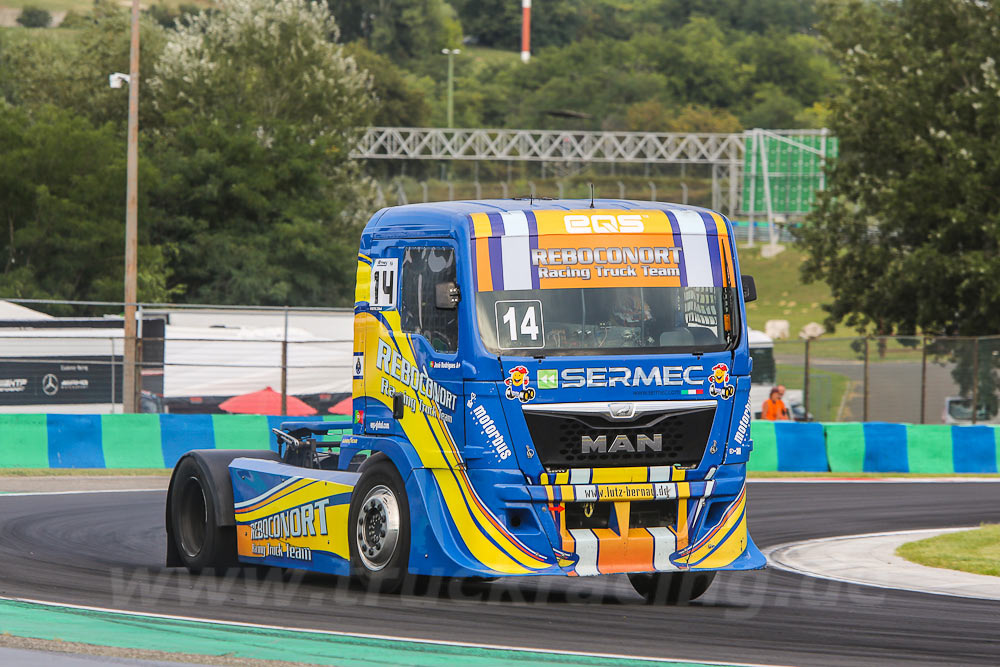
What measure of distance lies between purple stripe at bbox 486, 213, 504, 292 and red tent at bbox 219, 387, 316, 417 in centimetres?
1862

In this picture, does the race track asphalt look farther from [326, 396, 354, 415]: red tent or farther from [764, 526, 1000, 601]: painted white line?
[326, 396, 354, 415]: red tent

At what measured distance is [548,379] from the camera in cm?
965

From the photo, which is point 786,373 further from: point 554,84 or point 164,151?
point 554,84

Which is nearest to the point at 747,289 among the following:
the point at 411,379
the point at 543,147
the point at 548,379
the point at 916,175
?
the point at 548,379

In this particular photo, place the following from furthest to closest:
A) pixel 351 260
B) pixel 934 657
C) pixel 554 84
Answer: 1. pixel 554 84
2. pixel 351 260
3. pixel 934 657

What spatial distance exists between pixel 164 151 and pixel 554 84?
10396cm

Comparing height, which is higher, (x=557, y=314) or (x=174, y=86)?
(x=174, y=86)

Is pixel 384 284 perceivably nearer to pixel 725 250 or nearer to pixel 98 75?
pixel 725 250

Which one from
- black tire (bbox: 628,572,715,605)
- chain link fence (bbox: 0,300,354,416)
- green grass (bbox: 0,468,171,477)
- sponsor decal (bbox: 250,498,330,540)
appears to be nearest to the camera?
black tire (bbox: 628,572,715,605)

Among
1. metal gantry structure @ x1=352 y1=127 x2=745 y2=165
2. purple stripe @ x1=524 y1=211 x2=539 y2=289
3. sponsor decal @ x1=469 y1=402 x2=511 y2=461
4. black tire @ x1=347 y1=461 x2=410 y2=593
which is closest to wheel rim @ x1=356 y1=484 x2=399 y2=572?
black tire @ x1=347 y1=461 x2=410 y2=593

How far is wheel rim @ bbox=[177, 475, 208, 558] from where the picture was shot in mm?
12172

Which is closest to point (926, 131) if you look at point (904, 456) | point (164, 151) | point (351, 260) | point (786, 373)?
point (786, 373)

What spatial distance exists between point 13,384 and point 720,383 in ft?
64.7

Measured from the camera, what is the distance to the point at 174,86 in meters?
57.4
